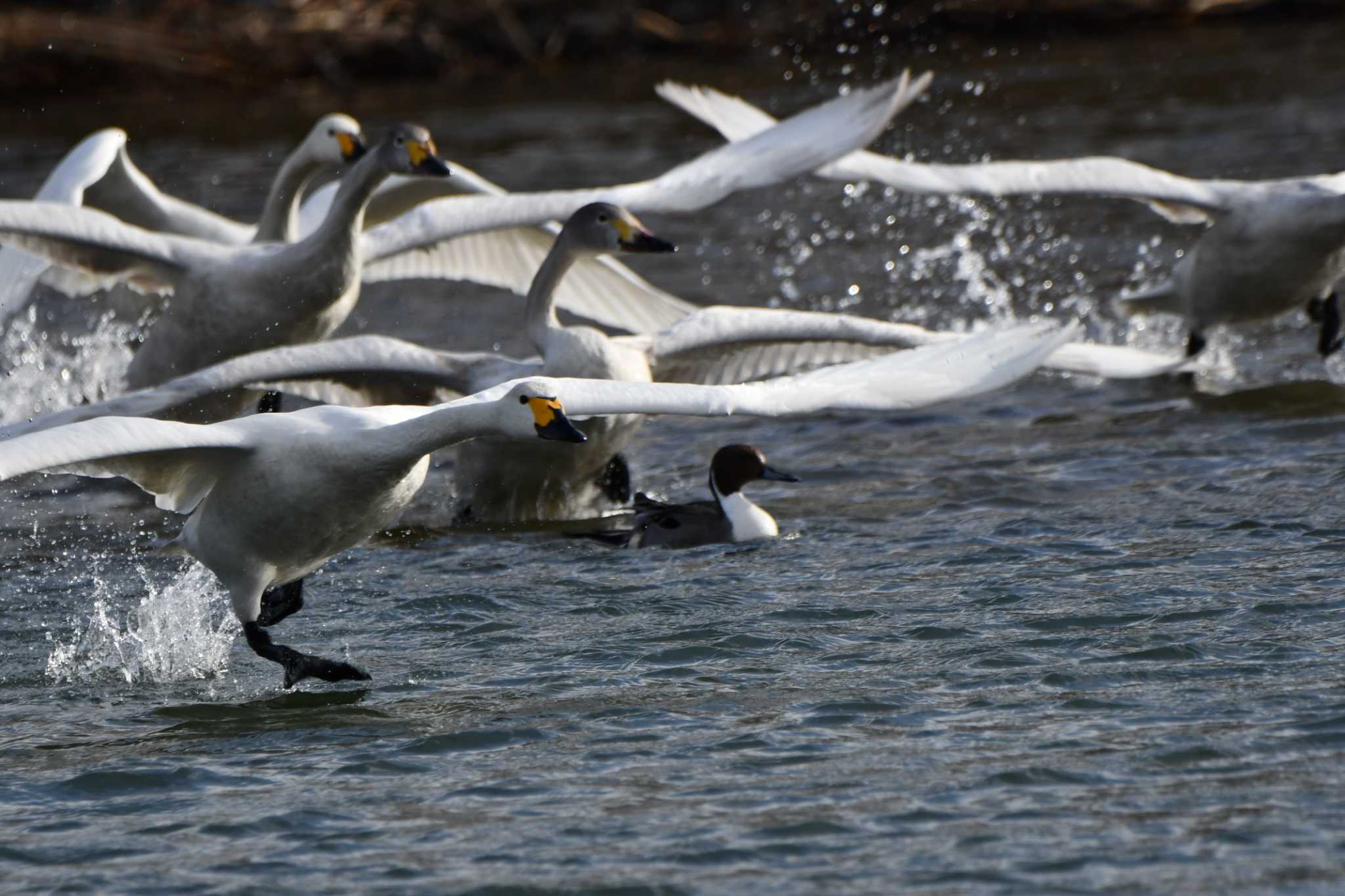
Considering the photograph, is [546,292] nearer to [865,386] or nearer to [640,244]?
[640,244]

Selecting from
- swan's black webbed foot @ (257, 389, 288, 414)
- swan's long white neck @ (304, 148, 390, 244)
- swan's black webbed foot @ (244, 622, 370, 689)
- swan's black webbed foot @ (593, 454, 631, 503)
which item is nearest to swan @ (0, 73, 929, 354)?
swan's long white neck @ (304, 148, 390, 244)

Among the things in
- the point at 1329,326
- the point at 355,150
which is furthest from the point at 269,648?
the point at 1329,326

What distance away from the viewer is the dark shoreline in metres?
24.1

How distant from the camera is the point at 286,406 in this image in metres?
10.9

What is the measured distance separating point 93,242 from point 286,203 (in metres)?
1.72

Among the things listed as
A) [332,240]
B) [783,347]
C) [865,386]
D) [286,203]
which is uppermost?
[286,203]

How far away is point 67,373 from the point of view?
1216cm

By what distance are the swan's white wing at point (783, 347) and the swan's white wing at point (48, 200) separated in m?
3.04

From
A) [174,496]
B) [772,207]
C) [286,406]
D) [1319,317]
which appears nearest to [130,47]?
[772,207]

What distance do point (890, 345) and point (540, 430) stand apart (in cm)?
322

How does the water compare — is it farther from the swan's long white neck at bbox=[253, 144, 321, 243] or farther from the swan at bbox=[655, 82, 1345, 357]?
the swan's long white neck at bbox=[253, 144, 321, 243]

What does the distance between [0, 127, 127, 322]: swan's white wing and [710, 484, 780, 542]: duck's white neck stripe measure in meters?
3.53

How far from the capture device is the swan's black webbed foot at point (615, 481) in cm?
941

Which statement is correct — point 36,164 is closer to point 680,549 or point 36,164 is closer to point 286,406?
point 286,406
